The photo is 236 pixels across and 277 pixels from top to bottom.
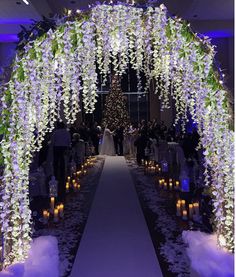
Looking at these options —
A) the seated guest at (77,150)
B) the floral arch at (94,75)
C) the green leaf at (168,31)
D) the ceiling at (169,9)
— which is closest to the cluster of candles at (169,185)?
the seated guest at (77,150)

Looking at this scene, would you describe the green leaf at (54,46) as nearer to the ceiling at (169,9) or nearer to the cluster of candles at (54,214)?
the cluster of candles at (54,214)

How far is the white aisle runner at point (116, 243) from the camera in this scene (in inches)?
146

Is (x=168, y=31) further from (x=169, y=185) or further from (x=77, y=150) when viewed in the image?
(x=77, y=150)

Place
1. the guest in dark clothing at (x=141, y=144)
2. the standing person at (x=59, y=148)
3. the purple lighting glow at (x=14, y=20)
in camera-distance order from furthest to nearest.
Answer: the purple lighting glow at (x=14, y=20) → the guest in dark clothing at (x=141, y=144) → the standing person at (x=59, y=148)

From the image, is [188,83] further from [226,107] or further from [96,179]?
[96,179]

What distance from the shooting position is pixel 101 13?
2.71 metres

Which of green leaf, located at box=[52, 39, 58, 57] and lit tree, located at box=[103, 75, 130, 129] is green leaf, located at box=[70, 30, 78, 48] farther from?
lit tree, located at box=[103, 75, 130, 129]

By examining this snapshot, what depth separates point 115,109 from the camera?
18.9 metres

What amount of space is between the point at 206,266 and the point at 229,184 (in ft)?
2.08

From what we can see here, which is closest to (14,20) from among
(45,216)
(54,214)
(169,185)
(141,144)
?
(141,144)

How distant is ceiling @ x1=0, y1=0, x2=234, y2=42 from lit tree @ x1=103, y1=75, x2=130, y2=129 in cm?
566

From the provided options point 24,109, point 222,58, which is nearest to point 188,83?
point 24,109

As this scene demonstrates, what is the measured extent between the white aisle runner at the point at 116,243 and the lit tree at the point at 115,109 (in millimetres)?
11438

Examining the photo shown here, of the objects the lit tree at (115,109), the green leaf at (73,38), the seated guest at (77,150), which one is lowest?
the seated guest at (77,150)
